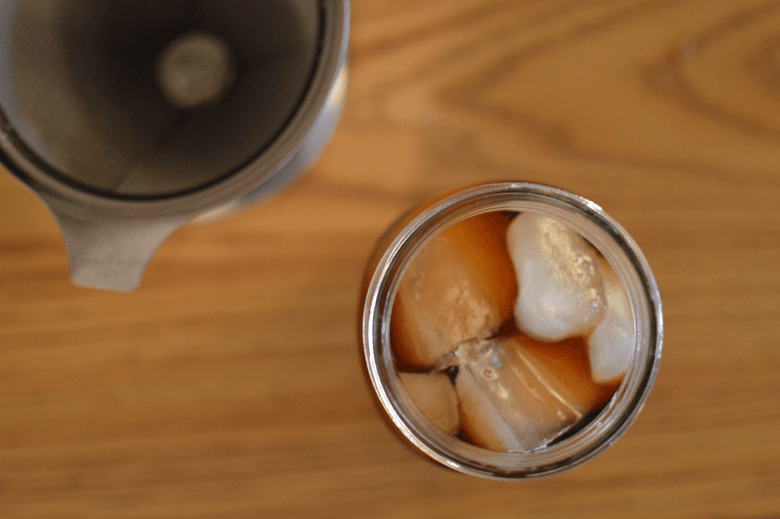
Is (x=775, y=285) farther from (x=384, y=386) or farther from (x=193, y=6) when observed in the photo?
(x=193, y=6)

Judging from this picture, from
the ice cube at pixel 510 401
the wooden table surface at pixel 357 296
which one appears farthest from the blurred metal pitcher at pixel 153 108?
the ice cube at pixel 510 401

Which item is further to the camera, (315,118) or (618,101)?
(618,101)

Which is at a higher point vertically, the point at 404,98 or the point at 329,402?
the point at 404,98

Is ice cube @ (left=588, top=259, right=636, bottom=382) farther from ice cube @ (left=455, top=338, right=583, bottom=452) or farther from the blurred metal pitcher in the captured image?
the blurred metal pitcher

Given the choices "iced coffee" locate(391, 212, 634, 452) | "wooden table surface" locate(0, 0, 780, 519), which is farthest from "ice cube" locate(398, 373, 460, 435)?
"wooden table surface" locate(0, 0, 780, 519)

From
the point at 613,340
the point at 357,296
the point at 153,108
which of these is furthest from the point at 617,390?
the point at 153,108

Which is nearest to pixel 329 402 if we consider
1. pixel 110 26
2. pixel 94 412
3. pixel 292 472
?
pixel 292 472
